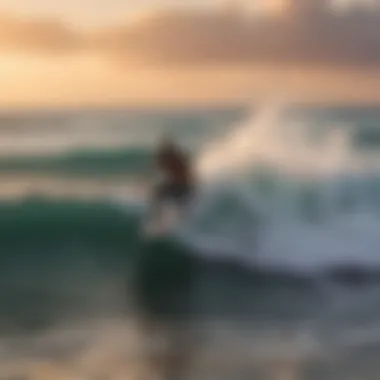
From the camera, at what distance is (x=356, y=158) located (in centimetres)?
95

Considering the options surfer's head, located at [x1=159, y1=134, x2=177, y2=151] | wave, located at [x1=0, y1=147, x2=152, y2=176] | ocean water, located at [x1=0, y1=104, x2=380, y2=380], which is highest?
surfer's head, located at [x1=159, y1=134, x2=177, y2=151]

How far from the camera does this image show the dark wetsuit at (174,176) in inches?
36.7

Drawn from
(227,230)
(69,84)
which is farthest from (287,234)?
(69,84)

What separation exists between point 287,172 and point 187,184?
13 centimetres

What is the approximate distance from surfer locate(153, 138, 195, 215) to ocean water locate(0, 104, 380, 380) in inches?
0.6

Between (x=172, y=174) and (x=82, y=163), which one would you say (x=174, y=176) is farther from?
(x=82, y=163)

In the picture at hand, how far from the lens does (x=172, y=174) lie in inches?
36.7

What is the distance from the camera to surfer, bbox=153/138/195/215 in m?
0.93

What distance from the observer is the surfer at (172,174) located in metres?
0.93

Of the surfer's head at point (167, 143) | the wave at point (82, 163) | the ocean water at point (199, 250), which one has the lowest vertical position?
the ocean water at point (199, 250)

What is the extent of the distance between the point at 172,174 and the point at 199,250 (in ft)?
0.34

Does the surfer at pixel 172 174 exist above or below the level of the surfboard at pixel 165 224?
above

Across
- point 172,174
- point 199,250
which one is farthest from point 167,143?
point 199,250

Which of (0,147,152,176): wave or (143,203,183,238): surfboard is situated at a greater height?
(0,147,152,176): wave
